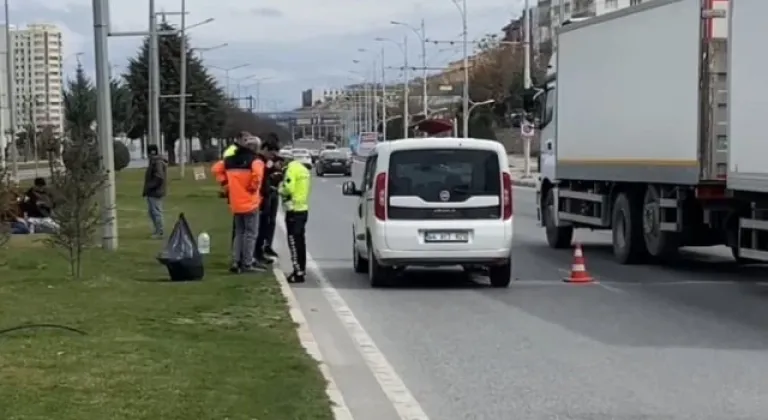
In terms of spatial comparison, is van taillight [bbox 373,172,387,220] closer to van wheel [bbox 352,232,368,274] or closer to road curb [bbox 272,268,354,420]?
road curb [bbox 272,268,354,420]

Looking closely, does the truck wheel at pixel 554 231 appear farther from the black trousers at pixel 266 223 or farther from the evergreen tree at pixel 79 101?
the evergreen tree at pixel 79 101

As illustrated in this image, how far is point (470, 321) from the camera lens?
14336mm

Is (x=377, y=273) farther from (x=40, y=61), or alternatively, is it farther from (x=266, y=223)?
(x=40, y=61)

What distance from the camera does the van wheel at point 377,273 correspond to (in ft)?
58.0

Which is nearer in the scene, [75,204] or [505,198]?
[75,204]

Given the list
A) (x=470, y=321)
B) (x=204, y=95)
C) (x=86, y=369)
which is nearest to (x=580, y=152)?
(x=470, y=321)

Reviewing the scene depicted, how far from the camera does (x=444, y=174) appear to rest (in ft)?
57.8

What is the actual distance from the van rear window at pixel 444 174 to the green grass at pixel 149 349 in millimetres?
2059

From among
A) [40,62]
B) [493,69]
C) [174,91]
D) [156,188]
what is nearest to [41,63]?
[40,62]

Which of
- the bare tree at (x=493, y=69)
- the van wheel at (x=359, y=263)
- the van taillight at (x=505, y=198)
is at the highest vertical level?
the bare tree at (x=493, y=69)

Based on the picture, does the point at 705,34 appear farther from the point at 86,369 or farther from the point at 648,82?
the point at 86,369

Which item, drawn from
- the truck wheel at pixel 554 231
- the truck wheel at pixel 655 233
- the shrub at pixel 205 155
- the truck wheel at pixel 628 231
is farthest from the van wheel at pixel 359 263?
the shrub at pixel 205 155

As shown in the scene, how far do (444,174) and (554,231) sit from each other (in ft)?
24.9

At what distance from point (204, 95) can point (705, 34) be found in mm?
71177
